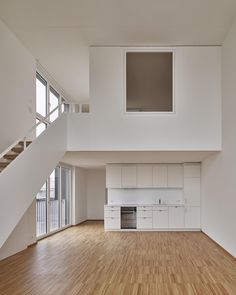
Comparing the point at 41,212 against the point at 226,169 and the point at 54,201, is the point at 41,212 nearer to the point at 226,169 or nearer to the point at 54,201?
the point at 54,201

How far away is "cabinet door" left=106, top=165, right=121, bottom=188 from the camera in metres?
12.1

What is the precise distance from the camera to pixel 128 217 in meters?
11.8

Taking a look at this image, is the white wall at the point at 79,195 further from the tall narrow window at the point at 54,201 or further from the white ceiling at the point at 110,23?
the white ceiling at the point at 110,23

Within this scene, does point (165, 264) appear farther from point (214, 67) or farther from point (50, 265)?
point (214, 67)

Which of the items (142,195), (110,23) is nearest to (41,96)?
(110,23)

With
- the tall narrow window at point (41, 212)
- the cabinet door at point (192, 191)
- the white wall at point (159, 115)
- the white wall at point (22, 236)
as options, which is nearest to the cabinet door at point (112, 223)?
the tall narrow window at point (41, 212)

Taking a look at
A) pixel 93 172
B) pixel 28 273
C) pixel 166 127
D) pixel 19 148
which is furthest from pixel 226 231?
pixel 93 172

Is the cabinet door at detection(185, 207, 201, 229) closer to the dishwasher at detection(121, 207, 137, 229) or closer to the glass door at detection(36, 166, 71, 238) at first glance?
the dishwasher at detection(121, 207, 137, 229)

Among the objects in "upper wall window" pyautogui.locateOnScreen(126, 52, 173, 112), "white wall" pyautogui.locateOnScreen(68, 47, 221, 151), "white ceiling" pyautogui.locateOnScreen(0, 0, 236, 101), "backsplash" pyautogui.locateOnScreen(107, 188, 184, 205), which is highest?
"white ceiling" pyautogui.locateOnScreen(0, 0, 236, 101)

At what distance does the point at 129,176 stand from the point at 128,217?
1.39 meters

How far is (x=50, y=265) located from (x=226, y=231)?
3.93m

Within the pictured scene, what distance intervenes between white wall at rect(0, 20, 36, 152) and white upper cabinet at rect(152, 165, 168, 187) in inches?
190

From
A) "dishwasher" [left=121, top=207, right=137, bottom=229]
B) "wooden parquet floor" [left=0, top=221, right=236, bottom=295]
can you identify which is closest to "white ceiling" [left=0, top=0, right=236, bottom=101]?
"wooden parquet floor" [left=0, top=221, right=236, bottom=295]

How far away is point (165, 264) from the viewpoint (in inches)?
261
